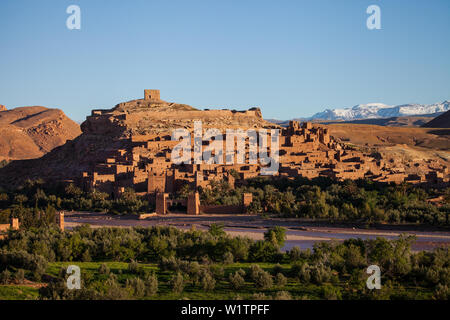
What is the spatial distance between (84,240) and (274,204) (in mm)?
11788

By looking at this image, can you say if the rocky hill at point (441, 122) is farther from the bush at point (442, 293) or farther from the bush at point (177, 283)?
the bush at point (177, 283)

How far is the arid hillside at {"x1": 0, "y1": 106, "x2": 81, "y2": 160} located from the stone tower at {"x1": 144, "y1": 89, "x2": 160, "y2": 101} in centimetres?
2067

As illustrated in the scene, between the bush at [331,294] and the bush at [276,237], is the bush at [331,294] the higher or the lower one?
the higher one

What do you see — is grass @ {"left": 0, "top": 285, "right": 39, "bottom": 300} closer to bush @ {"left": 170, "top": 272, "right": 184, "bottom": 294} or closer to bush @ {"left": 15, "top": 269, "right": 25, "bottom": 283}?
bush @ {"left": 15, "top": 269, "right": 25, "bottom": 283}

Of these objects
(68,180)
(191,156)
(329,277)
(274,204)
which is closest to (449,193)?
(274,204)

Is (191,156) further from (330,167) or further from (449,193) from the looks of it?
(449,193)

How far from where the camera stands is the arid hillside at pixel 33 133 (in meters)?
75.6

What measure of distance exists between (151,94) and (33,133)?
32493mm

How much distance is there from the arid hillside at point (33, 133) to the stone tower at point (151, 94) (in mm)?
20671

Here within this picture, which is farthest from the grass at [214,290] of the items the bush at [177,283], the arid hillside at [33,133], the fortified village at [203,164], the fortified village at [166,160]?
the arid hillside at [33,133]

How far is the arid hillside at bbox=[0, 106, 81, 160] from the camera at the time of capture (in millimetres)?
75625

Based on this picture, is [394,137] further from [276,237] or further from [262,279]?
[262,279]

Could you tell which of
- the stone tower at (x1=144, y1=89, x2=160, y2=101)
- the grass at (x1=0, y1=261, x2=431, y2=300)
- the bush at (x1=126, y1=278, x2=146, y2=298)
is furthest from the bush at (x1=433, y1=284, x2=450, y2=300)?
the stone tower at (x1=144, y1=89, x2=160, y2=101)
